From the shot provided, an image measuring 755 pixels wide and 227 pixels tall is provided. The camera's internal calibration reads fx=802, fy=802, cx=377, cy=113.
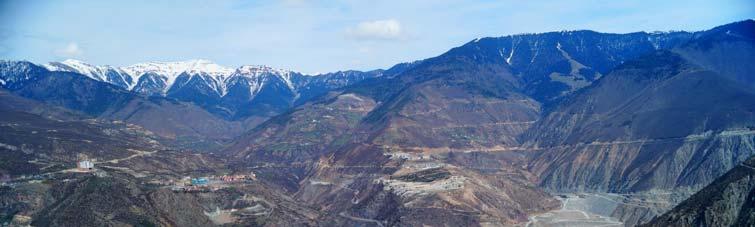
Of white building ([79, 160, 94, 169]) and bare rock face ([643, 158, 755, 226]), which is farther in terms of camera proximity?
white building ([79, 160, 94, 169])

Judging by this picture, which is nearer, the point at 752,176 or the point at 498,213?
the point at 752,176

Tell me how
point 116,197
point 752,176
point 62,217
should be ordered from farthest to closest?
point 116,197 → point 62,217 → point 752,176

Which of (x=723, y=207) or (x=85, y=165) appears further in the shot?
(x=85, y=165)

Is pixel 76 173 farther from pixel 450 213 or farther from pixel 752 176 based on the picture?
pixel 752 176

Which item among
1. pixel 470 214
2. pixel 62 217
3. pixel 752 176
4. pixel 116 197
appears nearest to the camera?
pixel 752 176

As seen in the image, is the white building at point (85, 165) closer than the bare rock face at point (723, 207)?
No

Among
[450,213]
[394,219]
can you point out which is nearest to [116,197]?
[394,219]

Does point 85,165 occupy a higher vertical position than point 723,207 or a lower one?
higher

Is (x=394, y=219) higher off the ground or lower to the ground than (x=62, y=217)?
lower
